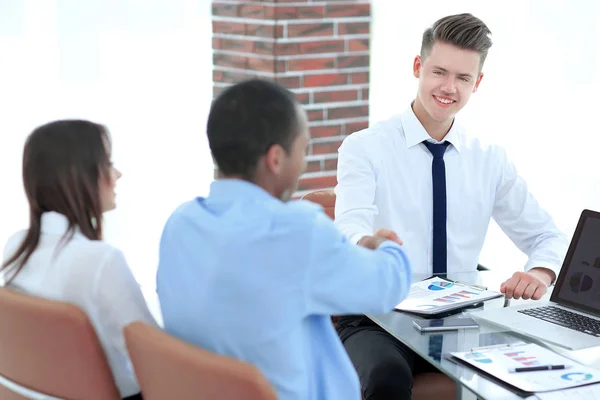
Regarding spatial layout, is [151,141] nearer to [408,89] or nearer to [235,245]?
[408,89]

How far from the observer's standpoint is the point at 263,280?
162 cm

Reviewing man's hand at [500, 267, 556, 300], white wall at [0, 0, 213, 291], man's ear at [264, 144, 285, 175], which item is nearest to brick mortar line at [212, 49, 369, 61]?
white wall at [0, 0, 213, 291]

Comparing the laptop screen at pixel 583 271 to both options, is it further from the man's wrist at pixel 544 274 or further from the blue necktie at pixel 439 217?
the blue necktie at pixel 439 217

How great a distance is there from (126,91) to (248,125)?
246cm

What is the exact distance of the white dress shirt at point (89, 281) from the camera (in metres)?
1.89

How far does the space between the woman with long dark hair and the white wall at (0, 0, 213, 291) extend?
6.65ft

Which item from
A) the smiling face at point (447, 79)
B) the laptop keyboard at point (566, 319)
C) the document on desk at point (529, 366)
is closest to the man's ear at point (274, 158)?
the document on desk at point (529, 366)

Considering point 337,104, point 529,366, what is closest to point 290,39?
point 337,104

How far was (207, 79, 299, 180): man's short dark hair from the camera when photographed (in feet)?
5.67

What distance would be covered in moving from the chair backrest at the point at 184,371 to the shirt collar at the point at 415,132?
1.43 m

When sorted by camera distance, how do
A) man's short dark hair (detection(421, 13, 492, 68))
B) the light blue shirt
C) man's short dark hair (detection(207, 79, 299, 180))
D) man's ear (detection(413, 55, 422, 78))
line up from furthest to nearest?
man's ear (detection(413, 55, 422, 78)) < man's short dark hair (detection(421, 13, 492, 68)) < man's short dark hair (detection(207, 79, 299, 180)) < the light blue shirt

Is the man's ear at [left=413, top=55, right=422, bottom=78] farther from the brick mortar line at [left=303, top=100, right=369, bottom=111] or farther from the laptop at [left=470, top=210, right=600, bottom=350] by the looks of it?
the brick mortar line at [left=303, top=100, right=369, bottom=111]

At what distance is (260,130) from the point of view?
5.66ft

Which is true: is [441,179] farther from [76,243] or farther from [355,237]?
[76,243]
